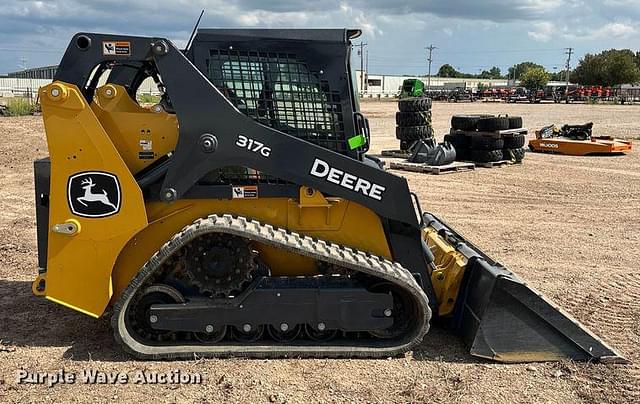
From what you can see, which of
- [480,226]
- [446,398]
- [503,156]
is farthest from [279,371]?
[503,156]

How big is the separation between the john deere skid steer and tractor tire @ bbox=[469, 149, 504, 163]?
1114 cm

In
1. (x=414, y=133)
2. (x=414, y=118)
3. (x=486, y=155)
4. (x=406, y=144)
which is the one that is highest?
(x=414, y=118)

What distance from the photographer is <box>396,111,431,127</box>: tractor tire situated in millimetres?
16359

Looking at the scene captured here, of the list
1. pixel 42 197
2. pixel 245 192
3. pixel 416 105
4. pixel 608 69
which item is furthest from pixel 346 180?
pixel 608 69

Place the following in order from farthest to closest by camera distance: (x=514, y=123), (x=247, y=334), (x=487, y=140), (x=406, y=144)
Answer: (x=406, y=144), (x=514, y=123), (x=487, y=140), (x=247, y=334)

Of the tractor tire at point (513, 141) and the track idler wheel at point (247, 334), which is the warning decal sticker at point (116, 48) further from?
the tractor tire at point (513, 141)

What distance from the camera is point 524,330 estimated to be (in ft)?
14.9

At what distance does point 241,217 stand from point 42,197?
5.44 feet

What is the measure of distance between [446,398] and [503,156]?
12.7m

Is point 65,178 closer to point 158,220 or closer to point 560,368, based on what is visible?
point 158,220

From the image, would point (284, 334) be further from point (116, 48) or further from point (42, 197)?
point (116, 48)

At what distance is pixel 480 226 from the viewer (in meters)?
9.04

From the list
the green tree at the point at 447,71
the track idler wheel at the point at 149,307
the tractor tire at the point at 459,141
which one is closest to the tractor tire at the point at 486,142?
the tractor tire at the point at 459,141

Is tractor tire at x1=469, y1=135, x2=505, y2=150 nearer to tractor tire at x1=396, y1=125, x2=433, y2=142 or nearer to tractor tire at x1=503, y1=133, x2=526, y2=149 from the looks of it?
tractor tire at x1=503, y1=133, x2=526, y2=149
